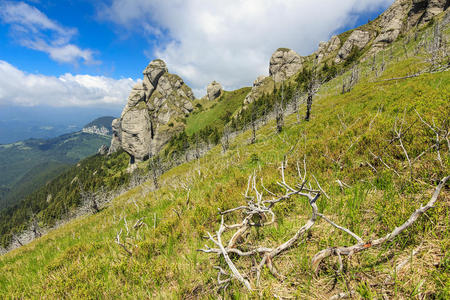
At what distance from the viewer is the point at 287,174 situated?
16.0 ft

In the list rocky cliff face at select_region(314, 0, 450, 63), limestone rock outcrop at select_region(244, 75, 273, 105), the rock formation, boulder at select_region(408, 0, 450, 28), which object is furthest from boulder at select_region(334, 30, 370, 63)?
limestone rock outcrop at select_region(244, 75, 273, 105)

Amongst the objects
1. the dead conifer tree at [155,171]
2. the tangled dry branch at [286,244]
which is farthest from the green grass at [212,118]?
the tangled dry branch at [286,244]

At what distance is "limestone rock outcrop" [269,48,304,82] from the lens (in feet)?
506

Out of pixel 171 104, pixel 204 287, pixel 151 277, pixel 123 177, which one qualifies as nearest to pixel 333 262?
pixel 204 287

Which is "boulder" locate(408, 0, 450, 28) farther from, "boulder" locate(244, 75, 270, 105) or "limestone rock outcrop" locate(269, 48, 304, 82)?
"boulder" locate(244, 75, 270, 105)

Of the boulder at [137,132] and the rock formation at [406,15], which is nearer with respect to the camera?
the rock formation at [406,15]

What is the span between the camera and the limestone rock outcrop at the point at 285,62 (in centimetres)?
15426

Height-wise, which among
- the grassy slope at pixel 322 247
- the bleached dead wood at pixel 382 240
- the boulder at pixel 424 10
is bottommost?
the grassy slope at pixel 322 247

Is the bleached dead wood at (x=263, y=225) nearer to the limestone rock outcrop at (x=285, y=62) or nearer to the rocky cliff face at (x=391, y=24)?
the rocky cliff face at (x=391, y=24)

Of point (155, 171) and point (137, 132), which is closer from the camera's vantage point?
point (155, 171)

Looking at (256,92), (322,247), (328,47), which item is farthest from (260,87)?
(322,247)

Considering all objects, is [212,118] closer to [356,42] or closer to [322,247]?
[356,42]

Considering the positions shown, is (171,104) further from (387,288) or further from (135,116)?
(387,288)

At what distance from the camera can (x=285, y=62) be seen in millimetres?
158375
